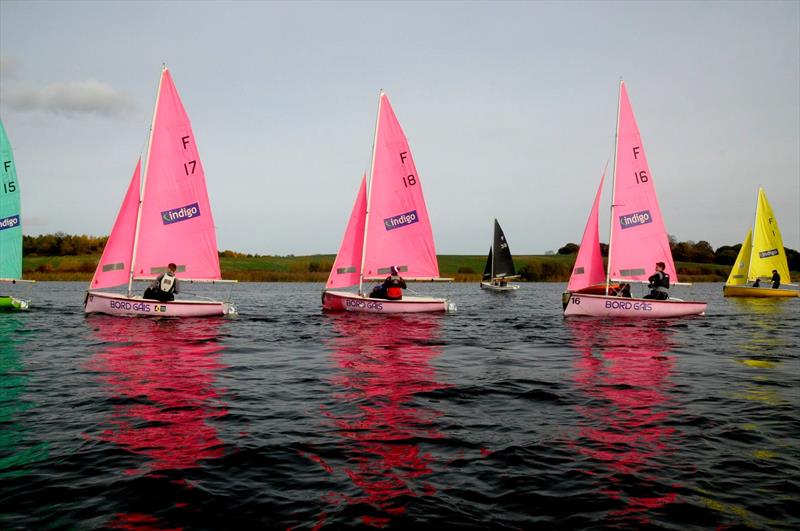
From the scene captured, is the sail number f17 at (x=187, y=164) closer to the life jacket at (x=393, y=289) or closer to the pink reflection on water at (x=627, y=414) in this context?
the life jacket at (x=393, y=289)

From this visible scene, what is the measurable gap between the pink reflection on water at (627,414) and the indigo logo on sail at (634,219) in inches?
381

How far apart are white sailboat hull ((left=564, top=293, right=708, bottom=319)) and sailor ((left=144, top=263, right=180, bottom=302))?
A: 16.9 metres

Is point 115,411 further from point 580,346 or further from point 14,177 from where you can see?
point 14,177

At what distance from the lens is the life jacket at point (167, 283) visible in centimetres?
2370

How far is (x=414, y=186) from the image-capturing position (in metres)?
28.8

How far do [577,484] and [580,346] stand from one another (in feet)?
39.2

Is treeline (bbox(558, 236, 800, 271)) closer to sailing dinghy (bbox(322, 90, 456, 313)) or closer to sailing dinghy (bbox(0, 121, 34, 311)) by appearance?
sailing dinghy (bbox(322, 90, 456, 313))

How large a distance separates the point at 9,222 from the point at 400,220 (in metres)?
18.4

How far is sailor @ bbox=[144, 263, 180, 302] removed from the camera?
23.6 meters

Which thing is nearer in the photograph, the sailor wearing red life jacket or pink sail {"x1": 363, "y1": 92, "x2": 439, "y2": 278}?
the sailor wearing red life jacket

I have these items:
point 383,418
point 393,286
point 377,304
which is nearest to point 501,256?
point 393,286

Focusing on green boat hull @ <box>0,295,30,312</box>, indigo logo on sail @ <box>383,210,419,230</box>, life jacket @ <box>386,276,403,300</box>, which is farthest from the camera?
indigo logo on sail @ <box>383,210,419,230</box>

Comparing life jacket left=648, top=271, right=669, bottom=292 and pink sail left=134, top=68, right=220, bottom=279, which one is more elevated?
pink sail left=134, top=68, right=220, bottom=279

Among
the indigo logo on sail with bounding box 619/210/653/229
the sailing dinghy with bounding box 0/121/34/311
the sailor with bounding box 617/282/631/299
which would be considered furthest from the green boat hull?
the indigo logo on sail with bounding box 619/210/653/229
